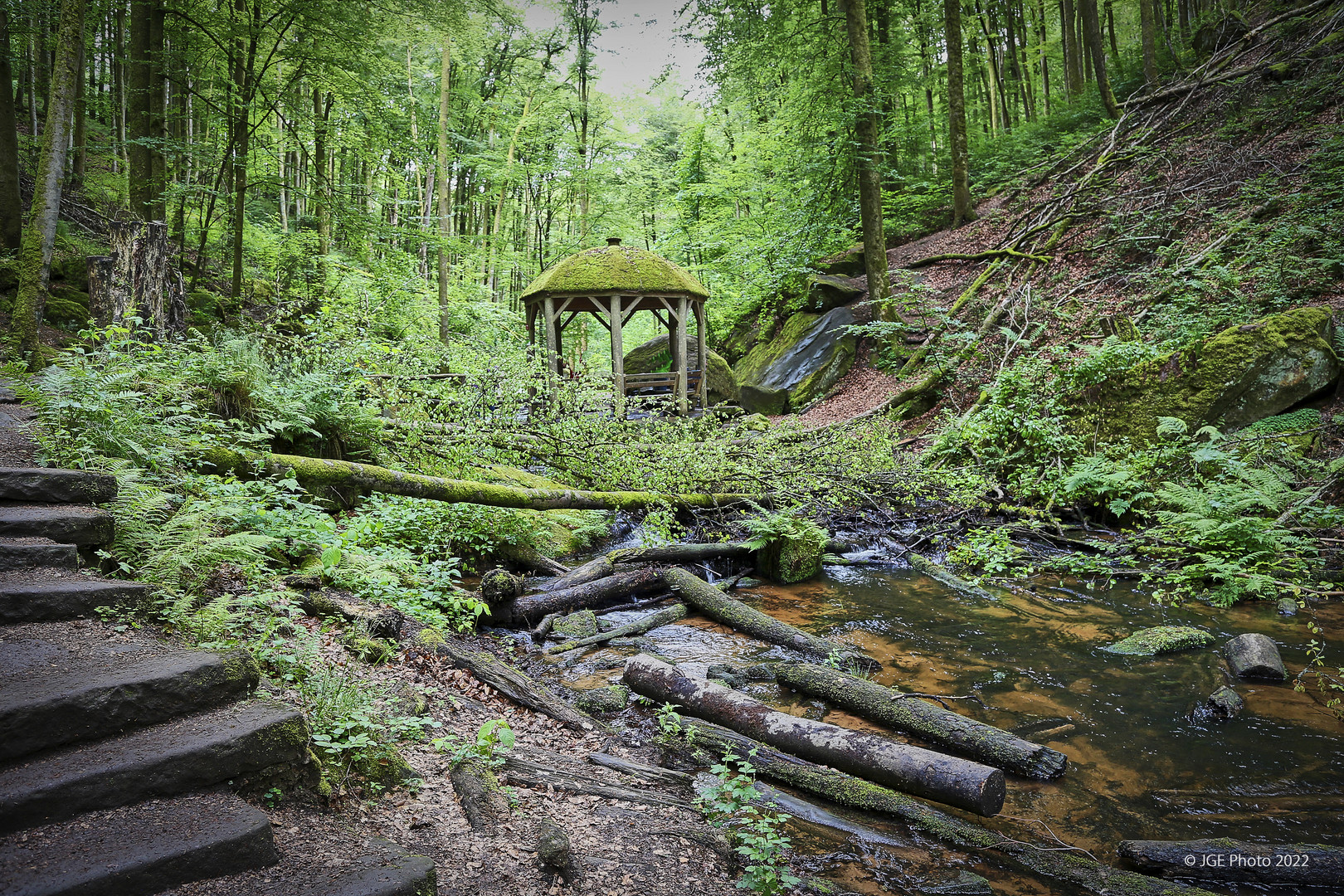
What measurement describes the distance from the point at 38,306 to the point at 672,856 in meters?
10.6

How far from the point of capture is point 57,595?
103 inches

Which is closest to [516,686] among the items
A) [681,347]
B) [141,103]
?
[681,347]

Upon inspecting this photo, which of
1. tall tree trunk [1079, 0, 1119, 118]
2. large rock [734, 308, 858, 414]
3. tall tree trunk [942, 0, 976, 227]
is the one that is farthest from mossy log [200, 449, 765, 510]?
tall tree trunk [1079, 0, 1119, 118]

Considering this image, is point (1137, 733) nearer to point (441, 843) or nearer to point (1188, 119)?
point (441, 843)

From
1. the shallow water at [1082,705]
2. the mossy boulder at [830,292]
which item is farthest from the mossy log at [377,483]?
the mossy boulder at [830,292]

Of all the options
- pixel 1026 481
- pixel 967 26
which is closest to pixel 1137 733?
pixel 1026 481

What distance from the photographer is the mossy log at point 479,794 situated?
2.66m

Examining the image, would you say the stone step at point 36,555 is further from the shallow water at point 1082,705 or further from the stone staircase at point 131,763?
the shallow water at point 1082,705

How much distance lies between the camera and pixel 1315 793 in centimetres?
340

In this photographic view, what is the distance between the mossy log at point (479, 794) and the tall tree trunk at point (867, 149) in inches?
504

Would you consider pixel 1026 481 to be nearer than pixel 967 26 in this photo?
Yes

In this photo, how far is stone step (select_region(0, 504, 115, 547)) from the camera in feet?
9.86

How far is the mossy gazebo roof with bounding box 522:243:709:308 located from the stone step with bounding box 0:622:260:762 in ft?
41.2

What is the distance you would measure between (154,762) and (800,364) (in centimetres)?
1523
